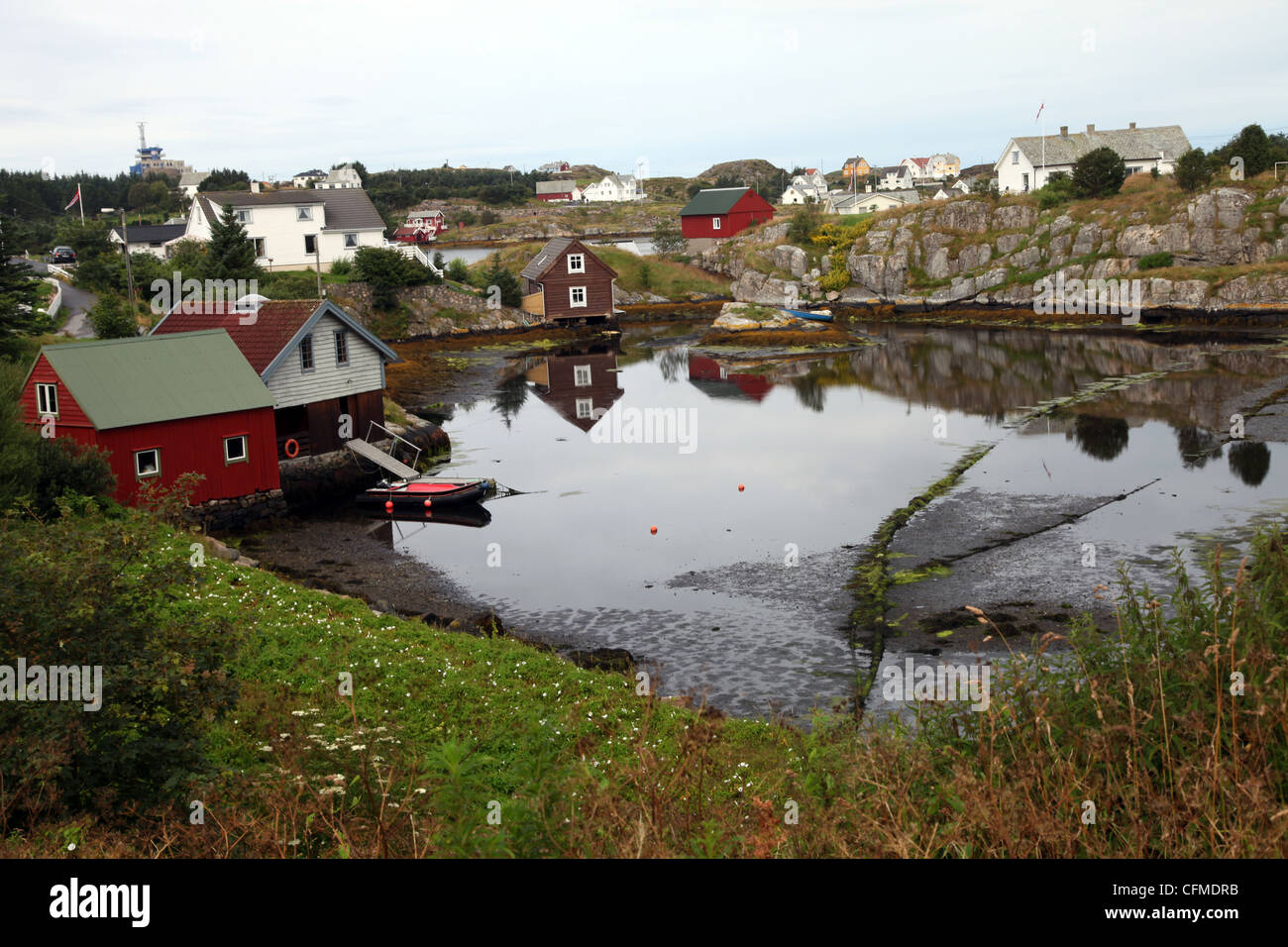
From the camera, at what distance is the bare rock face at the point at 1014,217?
8106cm

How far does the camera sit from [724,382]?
57.5 m

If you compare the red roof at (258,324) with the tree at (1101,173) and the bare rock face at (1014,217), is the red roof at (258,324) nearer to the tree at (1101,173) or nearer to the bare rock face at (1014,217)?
the bare rock face at (1014,217)

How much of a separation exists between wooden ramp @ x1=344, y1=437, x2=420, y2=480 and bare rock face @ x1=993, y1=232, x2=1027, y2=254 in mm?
59879

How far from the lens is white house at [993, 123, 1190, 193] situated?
95688 millimetres

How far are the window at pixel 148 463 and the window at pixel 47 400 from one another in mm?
2535

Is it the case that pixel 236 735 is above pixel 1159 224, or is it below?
below

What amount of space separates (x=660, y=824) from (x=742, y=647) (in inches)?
552

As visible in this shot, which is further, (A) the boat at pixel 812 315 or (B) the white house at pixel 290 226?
(A) the boat at pixel 812 315

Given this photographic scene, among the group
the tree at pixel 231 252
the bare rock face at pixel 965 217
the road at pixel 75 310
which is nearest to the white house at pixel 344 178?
the road at pixel 75 310

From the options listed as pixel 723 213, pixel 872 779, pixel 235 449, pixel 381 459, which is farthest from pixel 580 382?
pixel 872 779

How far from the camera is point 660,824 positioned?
7.01 m
